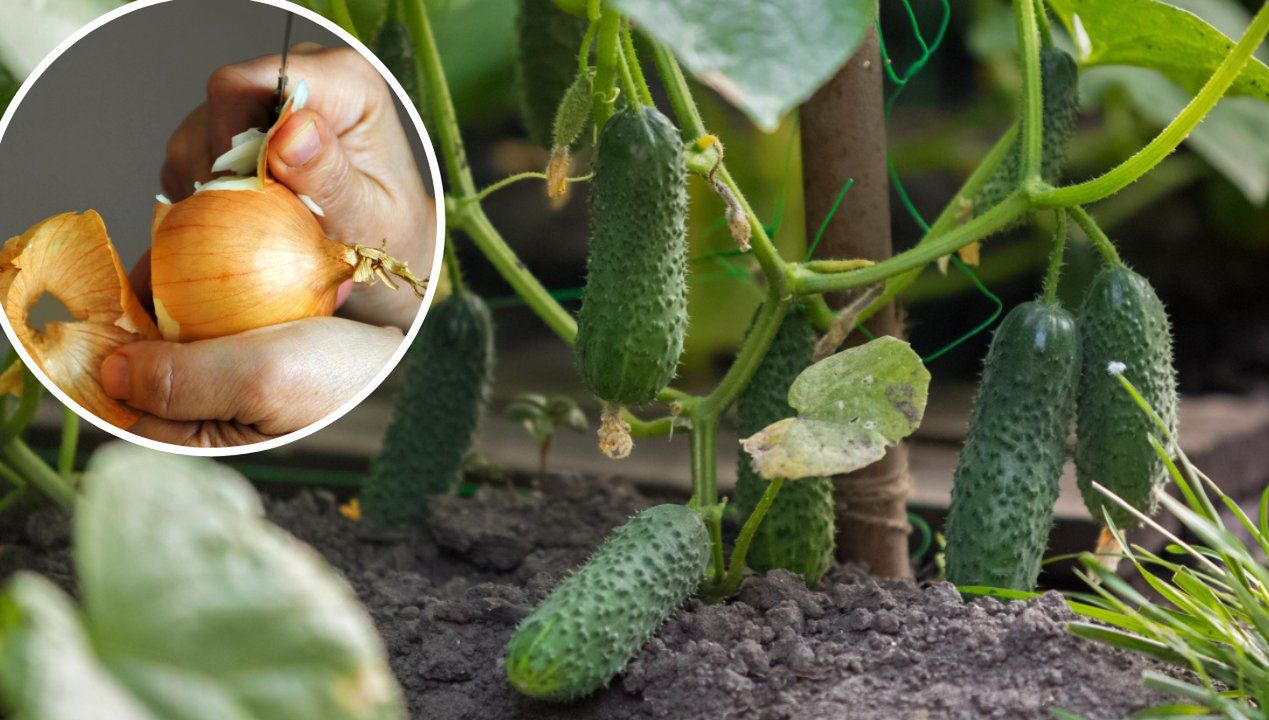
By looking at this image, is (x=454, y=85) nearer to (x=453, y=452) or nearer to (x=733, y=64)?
(x=453, y=452)

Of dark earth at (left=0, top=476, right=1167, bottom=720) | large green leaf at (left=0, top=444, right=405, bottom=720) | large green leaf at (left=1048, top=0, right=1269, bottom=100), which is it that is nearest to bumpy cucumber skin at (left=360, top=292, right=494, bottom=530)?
dark earth at (left=0, top=476, right=1167, bottom=720)

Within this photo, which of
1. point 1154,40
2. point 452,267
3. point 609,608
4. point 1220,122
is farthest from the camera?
point 1220,122

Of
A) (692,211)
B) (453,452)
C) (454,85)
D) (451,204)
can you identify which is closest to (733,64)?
(451,204)

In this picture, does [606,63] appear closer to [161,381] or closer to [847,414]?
[847,414]

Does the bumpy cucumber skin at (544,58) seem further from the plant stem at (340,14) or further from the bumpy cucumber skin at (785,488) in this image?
the bumpy cucumber skin at (785,488)

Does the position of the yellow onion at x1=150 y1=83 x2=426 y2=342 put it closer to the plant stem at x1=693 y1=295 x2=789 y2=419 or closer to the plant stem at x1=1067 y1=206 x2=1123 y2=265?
the plant stem at x1=693 y1=295 x2=789 y2=419

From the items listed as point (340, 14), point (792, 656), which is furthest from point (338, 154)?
point (792, 656)
